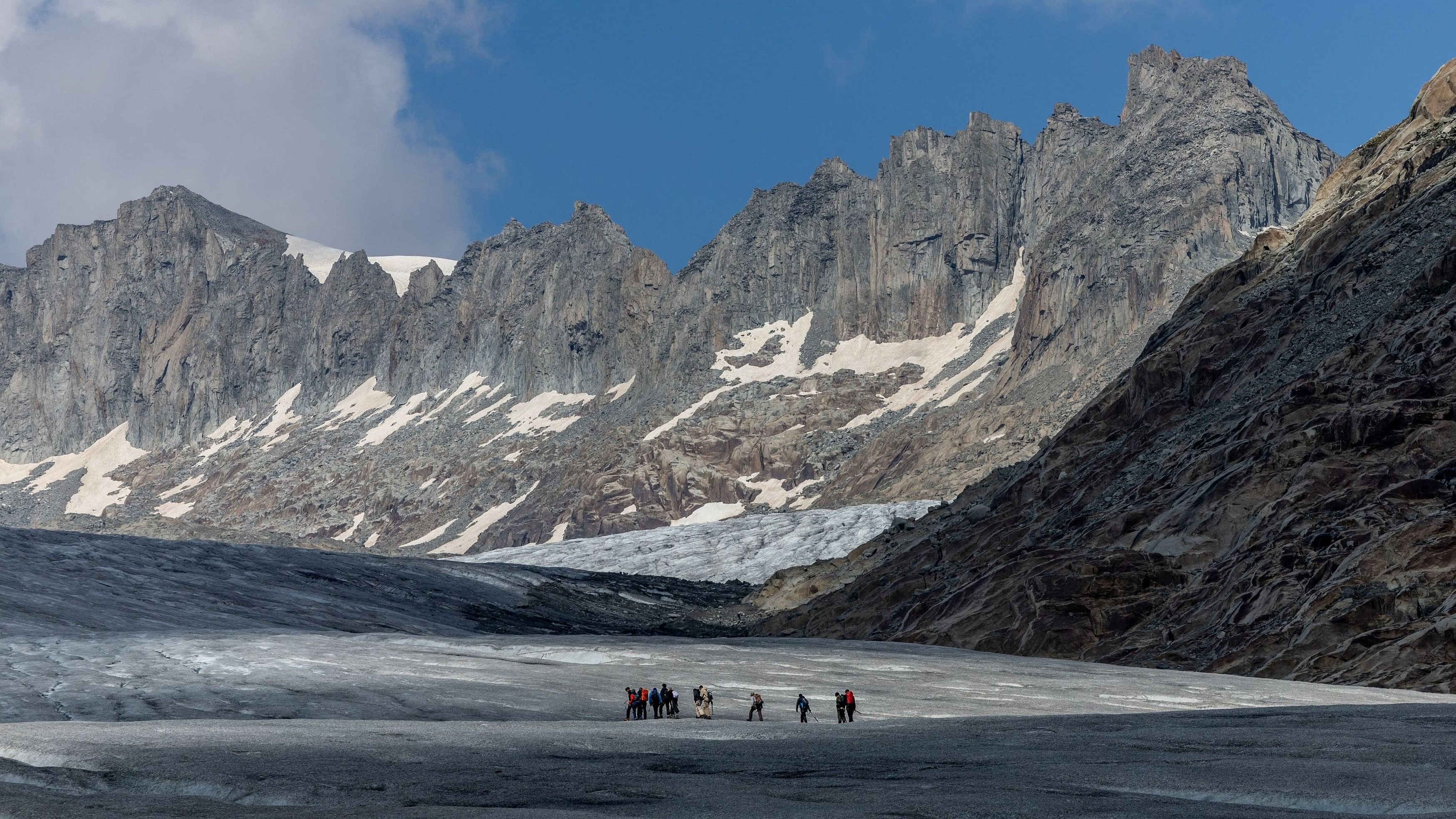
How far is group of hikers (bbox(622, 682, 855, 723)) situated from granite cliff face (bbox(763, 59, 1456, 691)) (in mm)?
19579

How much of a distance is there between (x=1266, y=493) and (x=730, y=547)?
94.5 metres

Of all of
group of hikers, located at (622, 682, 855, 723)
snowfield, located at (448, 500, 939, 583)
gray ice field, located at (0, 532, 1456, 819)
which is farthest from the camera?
snowfield, located at (448, 500, 939, 583)

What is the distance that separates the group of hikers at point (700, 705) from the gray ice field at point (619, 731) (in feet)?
2.91

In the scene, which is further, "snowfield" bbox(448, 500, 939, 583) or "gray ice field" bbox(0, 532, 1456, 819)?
"snowfield" bbox(448, 500, 939, 583)

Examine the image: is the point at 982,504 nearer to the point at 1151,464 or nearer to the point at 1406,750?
the point at 1151,464

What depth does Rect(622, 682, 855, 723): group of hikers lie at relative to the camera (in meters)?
37.2

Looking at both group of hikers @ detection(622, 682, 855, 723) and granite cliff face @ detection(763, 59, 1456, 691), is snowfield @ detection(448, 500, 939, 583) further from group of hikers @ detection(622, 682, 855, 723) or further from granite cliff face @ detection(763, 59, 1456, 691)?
group of hikers @ detection(622, 682, 855, 723)

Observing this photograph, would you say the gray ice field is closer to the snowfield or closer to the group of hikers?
the group of hikers

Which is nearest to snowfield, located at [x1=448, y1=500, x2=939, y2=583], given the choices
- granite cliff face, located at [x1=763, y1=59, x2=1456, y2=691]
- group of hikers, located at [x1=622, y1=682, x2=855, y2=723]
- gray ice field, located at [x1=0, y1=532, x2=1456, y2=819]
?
granite cliff face, located at [x1=763, y1=59, x2=1456, y2=691]

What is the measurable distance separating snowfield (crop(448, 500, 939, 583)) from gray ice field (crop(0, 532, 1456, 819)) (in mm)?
77447

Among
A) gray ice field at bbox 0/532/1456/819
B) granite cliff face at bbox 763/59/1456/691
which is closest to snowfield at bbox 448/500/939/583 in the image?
granite cliff face at bbox 763/59/1456/691

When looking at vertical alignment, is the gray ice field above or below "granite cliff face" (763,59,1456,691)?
below

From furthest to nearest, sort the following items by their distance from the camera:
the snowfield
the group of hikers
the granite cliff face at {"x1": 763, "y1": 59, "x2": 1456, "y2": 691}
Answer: the snowfield, the granite cliff face at {"x1": 763, "y1": 59, "x2": 1456, "y2": 691}, the group of hikers

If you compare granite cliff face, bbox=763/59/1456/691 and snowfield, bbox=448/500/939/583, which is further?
snowfield, bbox=448/500/939/583
